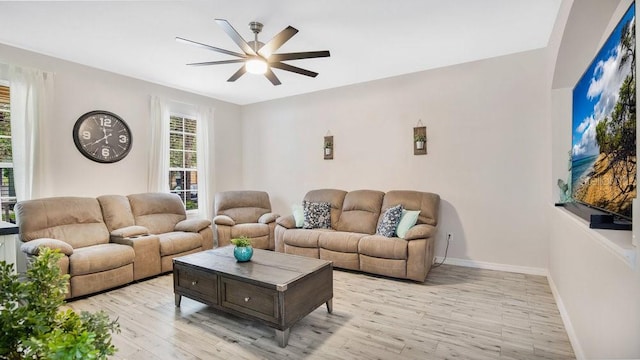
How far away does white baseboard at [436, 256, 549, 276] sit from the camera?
3.71 metres

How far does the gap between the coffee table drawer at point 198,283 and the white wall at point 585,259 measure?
8.58ft

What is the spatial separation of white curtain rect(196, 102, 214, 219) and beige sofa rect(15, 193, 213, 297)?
34.1 inches

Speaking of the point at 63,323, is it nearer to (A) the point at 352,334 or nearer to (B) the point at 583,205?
(A) the point at 352,334

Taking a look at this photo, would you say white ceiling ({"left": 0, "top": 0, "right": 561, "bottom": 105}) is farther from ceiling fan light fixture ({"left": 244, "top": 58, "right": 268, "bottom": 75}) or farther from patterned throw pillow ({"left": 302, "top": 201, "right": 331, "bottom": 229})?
patterned throw pillow ({"left": 302, "top": 201, "right": 331, "bottom": 229})

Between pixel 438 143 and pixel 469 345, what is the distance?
2.71 m

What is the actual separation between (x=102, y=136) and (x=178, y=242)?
182 centimetres

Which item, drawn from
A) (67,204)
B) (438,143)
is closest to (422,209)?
(438,143)

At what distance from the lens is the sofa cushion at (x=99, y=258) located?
3.11 meters

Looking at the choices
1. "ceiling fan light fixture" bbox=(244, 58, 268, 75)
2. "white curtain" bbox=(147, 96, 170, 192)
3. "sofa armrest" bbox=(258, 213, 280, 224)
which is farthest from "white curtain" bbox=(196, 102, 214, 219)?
"ceiling fan light fixture" bbox=(244, 58, 268, 75)

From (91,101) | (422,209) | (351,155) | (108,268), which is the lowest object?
(108,268)

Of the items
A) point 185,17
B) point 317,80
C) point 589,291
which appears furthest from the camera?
point 317,80

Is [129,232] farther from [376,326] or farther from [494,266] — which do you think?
[494,266]

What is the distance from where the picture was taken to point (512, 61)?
3801mm

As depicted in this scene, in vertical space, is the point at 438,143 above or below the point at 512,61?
below
